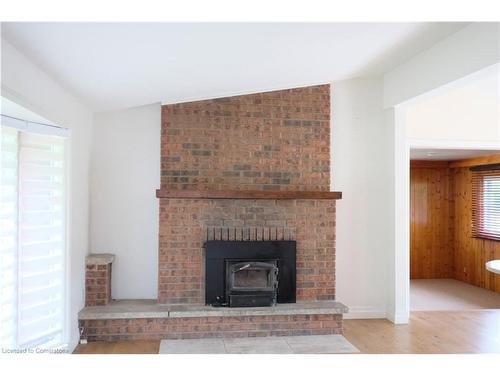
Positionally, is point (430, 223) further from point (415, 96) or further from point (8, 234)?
point (8, 234)

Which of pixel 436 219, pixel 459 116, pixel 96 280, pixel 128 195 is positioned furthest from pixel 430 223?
pixel 96 280

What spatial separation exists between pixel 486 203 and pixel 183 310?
18.8ft

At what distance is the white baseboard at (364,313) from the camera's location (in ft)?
16.6

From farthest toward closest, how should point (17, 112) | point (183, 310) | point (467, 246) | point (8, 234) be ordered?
point (467, 246), point (183, 310), point (8, 234), point (17, 112)

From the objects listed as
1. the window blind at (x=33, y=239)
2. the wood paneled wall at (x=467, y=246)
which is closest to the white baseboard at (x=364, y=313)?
the window blind at (x=33, y=239)

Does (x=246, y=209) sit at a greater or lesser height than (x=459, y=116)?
lesser

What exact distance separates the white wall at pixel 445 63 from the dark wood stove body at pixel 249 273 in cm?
196

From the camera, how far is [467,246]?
316 inches

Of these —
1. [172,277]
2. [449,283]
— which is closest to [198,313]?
[172,277]

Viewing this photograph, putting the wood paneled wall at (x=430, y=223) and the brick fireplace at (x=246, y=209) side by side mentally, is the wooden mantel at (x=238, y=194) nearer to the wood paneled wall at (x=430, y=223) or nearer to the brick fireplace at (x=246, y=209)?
the brick fireplace at (x=246, y=209)

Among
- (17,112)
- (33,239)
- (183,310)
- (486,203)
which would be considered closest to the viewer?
(17,112)

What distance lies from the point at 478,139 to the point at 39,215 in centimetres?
497

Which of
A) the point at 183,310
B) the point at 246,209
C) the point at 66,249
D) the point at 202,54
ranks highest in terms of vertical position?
the point at 202,54

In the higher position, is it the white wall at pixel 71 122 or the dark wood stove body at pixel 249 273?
the white wall at pixel 71 122
